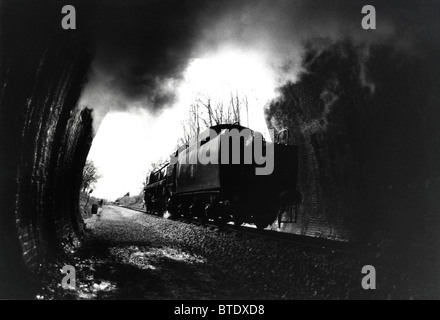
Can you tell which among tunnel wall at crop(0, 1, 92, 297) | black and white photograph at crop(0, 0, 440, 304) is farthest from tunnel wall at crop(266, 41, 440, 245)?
tunnel wall at crop(0, 1, 92, 297)

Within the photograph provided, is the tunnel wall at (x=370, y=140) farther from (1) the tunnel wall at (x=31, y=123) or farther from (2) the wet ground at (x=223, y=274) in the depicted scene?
(1) the tunnel wall at (x=31, y=123)

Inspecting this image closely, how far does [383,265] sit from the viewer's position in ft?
16.2

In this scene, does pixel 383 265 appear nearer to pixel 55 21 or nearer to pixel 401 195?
pixel 401 195

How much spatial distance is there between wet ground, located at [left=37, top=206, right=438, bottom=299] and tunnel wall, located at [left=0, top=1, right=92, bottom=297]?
1.69 feet

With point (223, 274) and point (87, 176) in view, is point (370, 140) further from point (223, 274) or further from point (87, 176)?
point (87, 176)

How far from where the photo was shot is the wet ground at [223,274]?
4.47 metres

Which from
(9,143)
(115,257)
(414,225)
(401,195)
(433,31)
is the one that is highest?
(433,31)

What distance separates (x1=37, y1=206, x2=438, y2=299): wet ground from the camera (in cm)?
447

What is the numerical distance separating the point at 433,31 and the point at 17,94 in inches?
273

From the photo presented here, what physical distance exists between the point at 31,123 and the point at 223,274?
11.8 ft

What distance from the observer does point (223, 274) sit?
5668mm

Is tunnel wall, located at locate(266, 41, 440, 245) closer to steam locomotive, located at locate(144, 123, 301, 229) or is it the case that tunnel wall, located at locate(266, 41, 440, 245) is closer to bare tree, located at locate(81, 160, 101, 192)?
steam locomotive, located at locate(144, 123, 301, 229)
